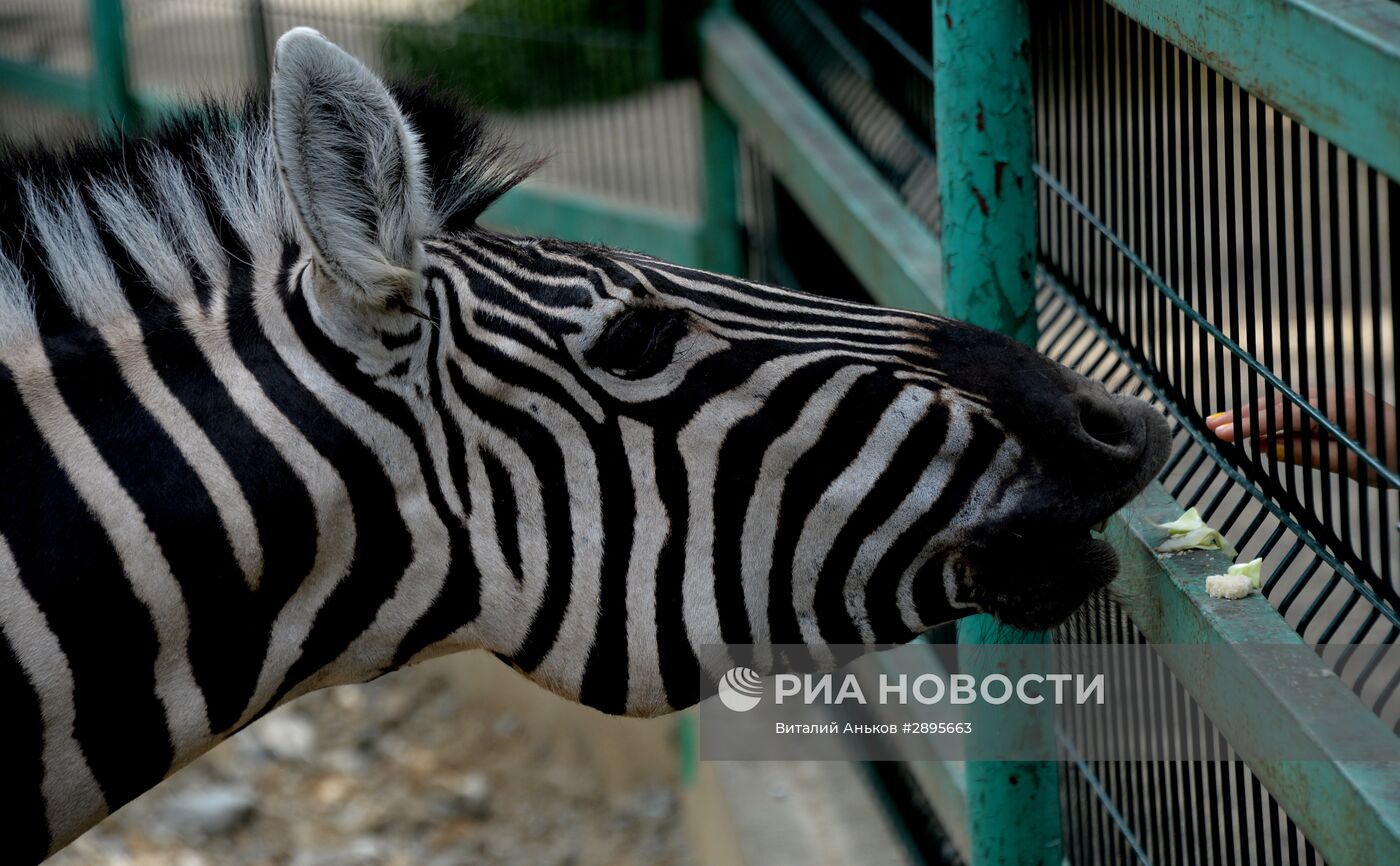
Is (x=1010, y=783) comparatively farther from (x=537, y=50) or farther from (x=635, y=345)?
(x=537, y=50)

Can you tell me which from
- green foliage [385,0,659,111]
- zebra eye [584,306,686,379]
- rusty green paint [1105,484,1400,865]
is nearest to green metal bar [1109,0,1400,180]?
rusty green paint [1105,484,1400,865]

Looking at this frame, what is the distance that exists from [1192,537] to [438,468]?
111cm

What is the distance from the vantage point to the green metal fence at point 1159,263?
1696mm

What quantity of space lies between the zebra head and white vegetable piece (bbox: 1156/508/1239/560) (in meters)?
0.15

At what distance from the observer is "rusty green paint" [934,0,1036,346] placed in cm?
237

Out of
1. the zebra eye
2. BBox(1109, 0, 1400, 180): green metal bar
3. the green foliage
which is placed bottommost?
the green foliage

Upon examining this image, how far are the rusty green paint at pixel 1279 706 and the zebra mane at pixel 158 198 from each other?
1249 mm

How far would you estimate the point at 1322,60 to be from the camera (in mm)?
1528

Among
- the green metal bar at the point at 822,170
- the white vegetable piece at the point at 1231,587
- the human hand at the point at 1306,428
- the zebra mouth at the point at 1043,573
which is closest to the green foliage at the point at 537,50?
the green metal bar at the point at 822,170

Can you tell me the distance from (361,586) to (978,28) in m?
1.31

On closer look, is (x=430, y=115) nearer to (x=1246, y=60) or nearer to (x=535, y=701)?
(x=1246, y=60)

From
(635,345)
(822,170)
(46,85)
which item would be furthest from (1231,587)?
(46,85)

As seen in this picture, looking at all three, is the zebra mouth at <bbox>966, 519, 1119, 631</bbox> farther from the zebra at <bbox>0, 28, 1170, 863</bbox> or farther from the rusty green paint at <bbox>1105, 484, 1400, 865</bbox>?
the rusty green paint at <bbox>1105, 484, 1400, 865</bbox>

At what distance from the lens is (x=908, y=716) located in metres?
3.62
